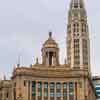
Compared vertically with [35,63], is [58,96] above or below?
below

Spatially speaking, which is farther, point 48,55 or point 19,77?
point 48,55

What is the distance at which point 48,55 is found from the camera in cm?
19975

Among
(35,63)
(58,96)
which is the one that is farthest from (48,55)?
(58,96)

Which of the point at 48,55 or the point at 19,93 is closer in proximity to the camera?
the point at 19,93

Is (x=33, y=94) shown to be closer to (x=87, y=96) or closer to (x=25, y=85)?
(x=25, y=85)

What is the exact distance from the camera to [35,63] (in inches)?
7849

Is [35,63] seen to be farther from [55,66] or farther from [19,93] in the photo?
[19,93]

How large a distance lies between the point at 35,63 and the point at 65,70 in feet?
43.9

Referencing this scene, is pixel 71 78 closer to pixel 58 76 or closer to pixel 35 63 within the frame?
pixel 58 76

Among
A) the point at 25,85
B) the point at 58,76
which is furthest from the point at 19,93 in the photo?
the point at 58,76

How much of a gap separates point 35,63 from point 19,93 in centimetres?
2104

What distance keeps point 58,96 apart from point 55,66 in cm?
1238

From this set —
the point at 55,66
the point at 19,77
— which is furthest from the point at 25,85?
the point at 55,66

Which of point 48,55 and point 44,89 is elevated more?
point 48,55
